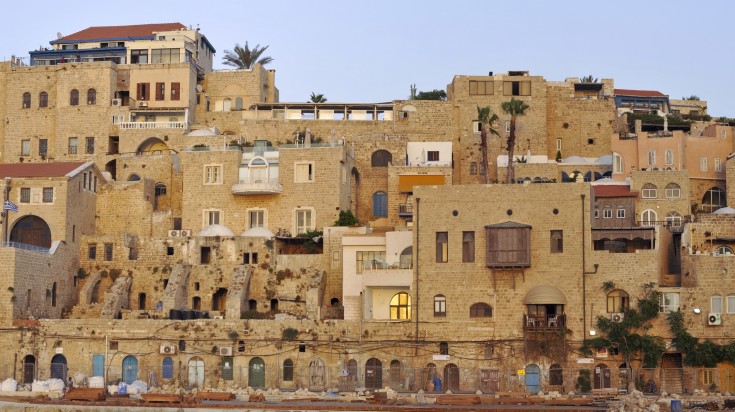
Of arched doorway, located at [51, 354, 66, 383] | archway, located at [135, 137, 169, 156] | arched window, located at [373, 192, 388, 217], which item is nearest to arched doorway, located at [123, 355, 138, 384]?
arched doorway, located at [51, 354, 66, 383]

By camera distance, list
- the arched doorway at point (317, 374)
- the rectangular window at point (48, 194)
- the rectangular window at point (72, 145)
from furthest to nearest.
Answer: the rectangular window at point (72, 145), the rectangular window at point (48, 194), the arched doorway at point (317, 374)

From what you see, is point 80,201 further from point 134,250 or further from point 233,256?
point 233,256

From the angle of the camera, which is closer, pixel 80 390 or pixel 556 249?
pixel 80 390

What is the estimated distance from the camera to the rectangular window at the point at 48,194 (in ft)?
200

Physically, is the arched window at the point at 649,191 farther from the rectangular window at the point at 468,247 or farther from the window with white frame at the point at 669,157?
the rectangular window at the point at 468,247

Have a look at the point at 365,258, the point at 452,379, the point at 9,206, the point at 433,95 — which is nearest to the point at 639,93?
the point at 433,95

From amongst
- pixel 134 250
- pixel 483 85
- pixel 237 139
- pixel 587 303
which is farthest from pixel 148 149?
pixel 587 303

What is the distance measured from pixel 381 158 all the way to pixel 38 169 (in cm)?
1749

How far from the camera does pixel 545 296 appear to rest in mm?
51688

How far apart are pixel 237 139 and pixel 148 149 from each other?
15.9 feet

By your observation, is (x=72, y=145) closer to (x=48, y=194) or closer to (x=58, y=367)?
(x=48, y=194)

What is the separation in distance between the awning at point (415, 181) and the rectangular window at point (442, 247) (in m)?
11.6

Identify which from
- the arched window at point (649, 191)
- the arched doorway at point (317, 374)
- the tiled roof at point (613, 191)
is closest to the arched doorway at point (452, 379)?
the arched doorway at point (317, 374)

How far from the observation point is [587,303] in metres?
51.6
